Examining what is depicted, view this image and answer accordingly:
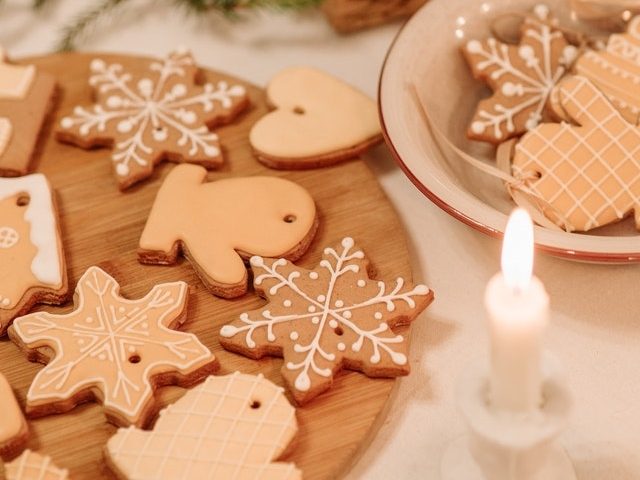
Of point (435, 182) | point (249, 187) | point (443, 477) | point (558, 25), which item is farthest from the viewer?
point (558, 25)

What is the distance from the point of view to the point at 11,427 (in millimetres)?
815

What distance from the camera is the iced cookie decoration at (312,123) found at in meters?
1.06

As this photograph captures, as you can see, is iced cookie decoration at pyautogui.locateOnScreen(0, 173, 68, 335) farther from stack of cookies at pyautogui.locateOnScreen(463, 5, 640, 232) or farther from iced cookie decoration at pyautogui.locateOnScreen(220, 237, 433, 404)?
stack of cookies at pyautogui.locateOnScreen(463, 5, 640, 232)

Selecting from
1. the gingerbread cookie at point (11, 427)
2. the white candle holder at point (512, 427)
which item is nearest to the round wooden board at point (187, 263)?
the gingerbread cookie at point (11, 427)

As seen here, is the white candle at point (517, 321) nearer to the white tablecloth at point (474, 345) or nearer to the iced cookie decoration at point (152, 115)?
the white tablecloth at point (474, 345)

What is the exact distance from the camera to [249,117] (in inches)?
45.0

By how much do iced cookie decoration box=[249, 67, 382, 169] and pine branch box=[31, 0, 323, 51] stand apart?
6.6 inches

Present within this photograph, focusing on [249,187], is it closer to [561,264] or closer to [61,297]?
[61,297]

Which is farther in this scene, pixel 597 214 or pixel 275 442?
pixel 597 214

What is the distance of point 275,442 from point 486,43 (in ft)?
1.94

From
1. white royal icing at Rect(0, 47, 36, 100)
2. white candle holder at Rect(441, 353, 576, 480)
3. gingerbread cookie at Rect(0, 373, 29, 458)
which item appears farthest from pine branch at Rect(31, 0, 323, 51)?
white candle holder at Rect(441, 353, 576, 480)

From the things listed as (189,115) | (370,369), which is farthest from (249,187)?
(370,369)

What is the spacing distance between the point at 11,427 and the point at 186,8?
0.78m

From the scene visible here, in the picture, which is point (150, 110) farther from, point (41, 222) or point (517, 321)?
point (517, 321)
